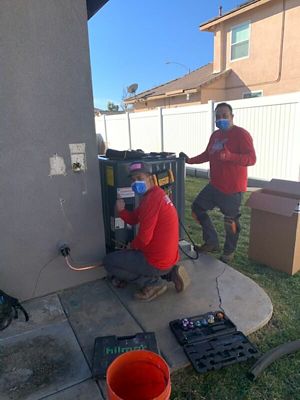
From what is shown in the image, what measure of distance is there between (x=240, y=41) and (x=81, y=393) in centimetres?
1380

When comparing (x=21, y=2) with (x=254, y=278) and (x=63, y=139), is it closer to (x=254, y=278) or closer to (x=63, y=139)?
(x=63, y=139)

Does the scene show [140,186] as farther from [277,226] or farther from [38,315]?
[277,226]

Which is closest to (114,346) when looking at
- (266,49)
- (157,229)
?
(157,229)

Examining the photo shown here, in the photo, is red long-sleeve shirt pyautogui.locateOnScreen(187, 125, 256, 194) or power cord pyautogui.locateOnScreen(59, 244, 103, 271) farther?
red long-sleeve shirt pyautogui.locateOnScreen(187, 125, 256, 194)

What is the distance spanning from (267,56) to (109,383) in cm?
1285

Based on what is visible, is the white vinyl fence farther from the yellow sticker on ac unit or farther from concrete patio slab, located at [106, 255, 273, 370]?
the yellow sticker on ac unit

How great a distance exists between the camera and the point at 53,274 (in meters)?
2.84

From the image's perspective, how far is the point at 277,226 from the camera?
3168 mm

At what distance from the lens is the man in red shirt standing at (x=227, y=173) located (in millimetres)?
3193

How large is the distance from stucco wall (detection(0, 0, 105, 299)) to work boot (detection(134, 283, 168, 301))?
73 cm

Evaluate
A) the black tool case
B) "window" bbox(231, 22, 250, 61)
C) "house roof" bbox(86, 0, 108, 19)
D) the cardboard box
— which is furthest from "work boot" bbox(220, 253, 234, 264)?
"window" bbox(231, 22, 250, 61)

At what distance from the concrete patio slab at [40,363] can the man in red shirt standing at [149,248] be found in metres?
0.69

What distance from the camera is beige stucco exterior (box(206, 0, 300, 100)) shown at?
35.0ft

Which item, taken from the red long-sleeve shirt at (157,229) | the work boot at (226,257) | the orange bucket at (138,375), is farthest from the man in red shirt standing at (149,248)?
the orange bucket at (138,375)
